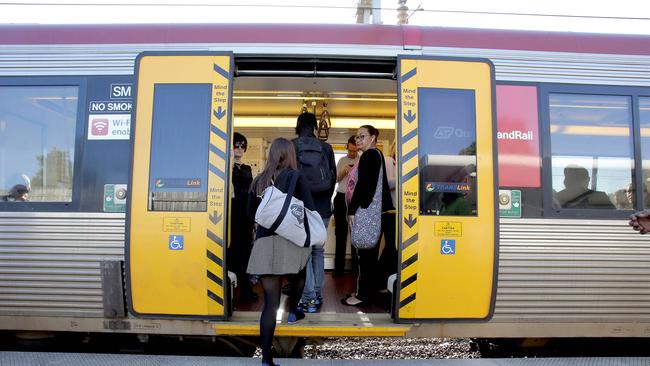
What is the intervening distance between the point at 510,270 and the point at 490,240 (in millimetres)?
303

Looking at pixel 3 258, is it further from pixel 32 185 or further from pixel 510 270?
pixel 510 270

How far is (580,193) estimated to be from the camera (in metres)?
3.81

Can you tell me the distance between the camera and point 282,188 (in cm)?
318

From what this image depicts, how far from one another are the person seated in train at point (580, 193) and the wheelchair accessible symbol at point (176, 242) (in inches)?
121

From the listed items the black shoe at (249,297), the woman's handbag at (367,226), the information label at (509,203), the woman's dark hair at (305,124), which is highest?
the woman's dark hair at (305,124)

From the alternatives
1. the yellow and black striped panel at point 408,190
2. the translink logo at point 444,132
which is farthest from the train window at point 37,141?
the translink logo at point 444,132

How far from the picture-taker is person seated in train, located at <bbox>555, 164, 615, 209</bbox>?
3.79m

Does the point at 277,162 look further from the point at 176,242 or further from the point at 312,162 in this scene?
the point at 176,242

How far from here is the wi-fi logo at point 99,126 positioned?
12.2 ft

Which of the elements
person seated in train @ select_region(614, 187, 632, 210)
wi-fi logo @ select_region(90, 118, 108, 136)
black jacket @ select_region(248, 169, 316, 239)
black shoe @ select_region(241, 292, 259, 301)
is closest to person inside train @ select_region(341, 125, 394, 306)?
black shoe @ select_region(241, 292, 259, 301)

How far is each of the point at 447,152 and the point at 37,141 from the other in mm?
3374

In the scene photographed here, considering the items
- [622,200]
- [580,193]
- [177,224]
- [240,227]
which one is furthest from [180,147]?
[622,200]

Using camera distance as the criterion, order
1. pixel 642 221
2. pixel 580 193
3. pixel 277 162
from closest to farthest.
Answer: pixel 642 221 < pixel 277 162 < pixel 580 193

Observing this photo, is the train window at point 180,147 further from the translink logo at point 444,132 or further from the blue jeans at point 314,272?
the translink logo at point 444,132
